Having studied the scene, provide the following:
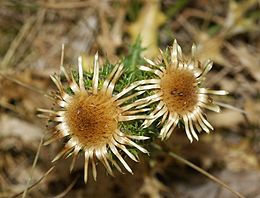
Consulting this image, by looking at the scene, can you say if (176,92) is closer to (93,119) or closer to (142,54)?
(93,119)

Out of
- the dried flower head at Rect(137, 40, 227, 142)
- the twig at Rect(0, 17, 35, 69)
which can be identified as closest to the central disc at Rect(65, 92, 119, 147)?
the dried flower head at Rect(137, 40, 227, 142)

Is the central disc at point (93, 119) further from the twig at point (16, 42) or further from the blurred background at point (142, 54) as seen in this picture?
the twig at point (16, 42)

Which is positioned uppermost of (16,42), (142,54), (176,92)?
(16,42)

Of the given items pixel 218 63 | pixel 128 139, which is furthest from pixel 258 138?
pixel 128 139

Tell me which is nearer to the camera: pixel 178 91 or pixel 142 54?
pixel 178 91

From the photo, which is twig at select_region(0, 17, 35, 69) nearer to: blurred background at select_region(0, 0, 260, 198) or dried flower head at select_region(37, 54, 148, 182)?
blurred background at select_region(0, 0, 260, 198)

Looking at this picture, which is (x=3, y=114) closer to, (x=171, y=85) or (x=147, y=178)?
(x=147, y=178)

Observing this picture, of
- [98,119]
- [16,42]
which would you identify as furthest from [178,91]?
[16,42]
